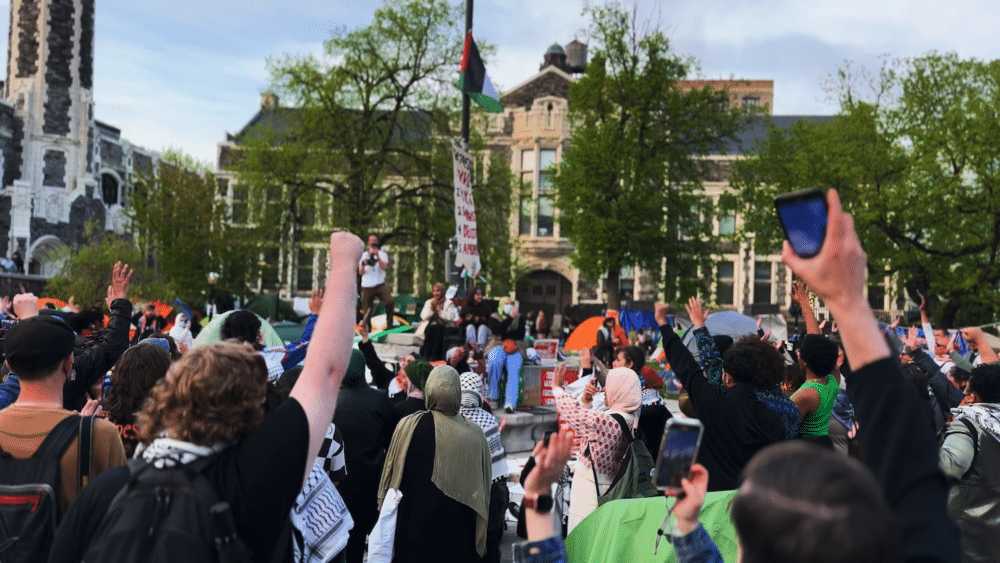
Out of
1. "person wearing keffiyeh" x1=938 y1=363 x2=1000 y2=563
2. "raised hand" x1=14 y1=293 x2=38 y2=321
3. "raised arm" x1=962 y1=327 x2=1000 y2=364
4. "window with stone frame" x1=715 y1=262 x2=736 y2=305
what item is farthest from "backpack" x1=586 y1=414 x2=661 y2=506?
"window with stone frame" x1=715 y1=262 x2=736 y2=305

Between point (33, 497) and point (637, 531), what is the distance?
247 cm

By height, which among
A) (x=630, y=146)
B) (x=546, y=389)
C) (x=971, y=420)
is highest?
(x=630, y=146)

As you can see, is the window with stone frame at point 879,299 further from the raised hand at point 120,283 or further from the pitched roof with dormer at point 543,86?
the raised hand at point 120,283

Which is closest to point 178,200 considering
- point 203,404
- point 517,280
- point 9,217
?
point 9,217

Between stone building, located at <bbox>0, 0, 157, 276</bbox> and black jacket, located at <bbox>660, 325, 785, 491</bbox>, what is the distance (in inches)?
1518

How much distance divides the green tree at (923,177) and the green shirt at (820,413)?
2837 cm

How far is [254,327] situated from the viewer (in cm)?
566

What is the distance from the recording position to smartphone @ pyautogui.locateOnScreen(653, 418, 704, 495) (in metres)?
2.06

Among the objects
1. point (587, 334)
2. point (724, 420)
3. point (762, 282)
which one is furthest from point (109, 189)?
point (724, 420)

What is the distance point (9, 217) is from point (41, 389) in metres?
41.7

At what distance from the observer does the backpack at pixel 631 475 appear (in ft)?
17.1

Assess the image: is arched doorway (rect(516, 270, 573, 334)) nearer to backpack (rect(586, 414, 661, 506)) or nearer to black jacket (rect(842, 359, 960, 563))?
backpack (rect(586, 414, 661, 506))

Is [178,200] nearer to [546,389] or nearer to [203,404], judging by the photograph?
[546,389]

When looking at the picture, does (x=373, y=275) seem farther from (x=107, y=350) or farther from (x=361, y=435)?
(x=107, y=350)
